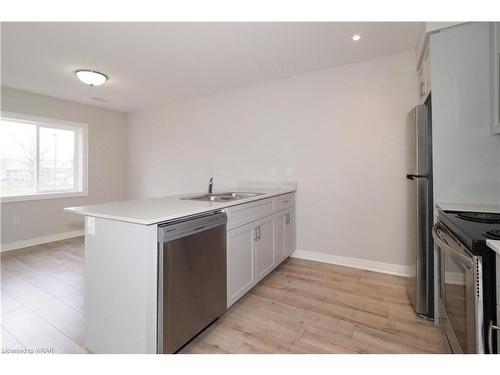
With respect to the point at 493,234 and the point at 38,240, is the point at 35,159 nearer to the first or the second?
the point at 38,240

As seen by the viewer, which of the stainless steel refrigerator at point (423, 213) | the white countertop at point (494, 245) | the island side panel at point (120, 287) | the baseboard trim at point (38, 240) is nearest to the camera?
the white countertop at point (494, 245)

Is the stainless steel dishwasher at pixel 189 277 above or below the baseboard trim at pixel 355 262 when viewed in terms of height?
above

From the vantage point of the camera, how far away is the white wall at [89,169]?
12.1 feet

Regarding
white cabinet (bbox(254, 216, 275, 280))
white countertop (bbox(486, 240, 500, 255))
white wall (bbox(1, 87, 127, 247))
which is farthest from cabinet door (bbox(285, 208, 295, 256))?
white wall (bbox(1, 87, 127, 247))

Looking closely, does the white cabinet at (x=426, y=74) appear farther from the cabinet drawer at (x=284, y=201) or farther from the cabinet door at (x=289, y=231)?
the cabinet door at (x=289, y=231)

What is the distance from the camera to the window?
3664 mm

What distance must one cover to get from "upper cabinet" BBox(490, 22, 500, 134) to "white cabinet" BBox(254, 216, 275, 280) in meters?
1.86

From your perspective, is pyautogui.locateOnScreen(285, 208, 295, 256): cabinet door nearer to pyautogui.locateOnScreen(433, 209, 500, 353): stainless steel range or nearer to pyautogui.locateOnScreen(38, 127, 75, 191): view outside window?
pyautogui.locateOnScreen(433, 209, 500, 353): stainless steel range

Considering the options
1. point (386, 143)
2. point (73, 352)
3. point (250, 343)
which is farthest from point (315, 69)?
point (73, 352)

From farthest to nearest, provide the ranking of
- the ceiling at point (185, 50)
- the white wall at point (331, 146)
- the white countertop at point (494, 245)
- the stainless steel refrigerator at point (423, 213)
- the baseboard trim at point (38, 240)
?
the baseboard trim at point (38, 240) < the white wall at point (331, 146) < the ceiling at point (185, 50) < the stainless steel refrigerator at point (423, 213) < the white countertop at point (494, 245)

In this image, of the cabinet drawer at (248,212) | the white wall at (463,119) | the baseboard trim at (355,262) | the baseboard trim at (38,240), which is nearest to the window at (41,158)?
the baseboard trim at (38,240)

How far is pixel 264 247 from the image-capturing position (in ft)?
7.79

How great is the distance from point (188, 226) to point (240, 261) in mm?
742

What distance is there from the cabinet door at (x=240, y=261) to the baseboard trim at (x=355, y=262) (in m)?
1.20
